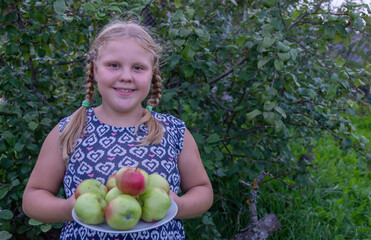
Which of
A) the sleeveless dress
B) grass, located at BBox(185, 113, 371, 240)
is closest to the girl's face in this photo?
the sleeveless dress

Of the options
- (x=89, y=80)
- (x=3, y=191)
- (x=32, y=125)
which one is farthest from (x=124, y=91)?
(x=3, y=191)

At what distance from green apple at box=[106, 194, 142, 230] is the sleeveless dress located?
324mm

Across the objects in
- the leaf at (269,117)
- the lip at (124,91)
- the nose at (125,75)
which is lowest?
the leaf at (269,117)

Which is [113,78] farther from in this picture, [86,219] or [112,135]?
[86,219]

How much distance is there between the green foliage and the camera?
1982 mm

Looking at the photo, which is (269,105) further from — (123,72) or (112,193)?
(112,193)

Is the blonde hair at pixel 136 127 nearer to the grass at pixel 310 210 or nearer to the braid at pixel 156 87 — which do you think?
the braid at pixel 156 87

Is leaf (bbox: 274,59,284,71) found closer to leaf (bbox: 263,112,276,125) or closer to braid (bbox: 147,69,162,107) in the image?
leaf (bbox: 263,112,276,125)

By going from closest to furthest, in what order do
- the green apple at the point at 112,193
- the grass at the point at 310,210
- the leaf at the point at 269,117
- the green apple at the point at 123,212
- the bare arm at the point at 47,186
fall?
the green apple at the point at 123,212, the green apple at the point at 112,193, the bare arm at the point at 47,186, the leaf at the point at 269,117, the grass at the point at 310,210

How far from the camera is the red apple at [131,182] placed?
1.21 m

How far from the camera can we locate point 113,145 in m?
1.56

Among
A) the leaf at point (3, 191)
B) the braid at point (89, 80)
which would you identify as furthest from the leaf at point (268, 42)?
the leaf at point (3, 191)

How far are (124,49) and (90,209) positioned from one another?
67 cm

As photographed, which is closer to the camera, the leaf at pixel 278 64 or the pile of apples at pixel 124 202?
the pile of apples at pixel 124 202
